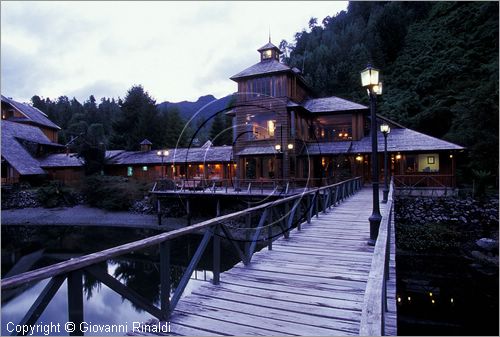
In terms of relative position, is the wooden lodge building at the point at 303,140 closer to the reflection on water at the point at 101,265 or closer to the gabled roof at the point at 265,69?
the gabled roof at the point at 265,69

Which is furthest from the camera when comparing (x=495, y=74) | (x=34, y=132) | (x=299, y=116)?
(x=34, y=132)

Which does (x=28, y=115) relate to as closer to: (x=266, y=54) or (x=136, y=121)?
(x=136, y=121)

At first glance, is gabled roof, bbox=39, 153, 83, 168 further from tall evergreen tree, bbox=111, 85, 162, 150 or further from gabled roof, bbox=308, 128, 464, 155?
gabled roof, bbox=308, 128, 464, 155

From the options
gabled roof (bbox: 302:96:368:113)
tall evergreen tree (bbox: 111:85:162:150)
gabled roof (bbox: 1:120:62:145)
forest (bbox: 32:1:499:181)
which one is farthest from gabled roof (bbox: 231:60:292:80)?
gabled roof (bbox: 1:120:62:145)

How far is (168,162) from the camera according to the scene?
117 ft

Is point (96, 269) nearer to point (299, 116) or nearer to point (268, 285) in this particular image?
point (268, 285)

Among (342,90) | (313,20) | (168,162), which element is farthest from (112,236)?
(313,20)

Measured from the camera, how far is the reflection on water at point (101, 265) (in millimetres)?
12805

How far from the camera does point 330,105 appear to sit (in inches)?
1182

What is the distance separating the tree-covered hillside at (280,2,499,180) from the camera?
28875 mm

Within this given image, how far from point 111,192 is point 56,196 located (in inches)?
254

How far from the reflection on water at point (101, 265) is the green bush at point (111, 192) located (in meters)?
4.08

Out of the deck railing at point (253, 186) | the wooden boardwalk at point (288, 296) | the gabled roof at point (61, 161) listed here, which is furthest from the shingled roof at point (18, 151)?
the wooden boardwalk at point (288, 296)

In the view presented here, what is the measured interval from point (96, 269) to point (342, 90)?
46119 millimetres
